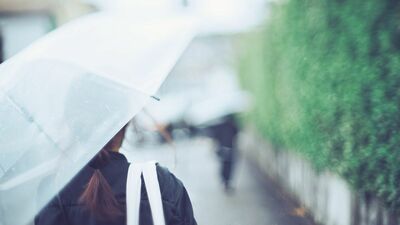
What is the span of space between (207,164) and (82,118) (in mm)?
7195

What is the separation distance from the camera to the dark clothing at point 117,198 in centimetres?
183

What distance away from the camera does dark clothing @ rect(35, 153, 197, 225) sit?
6.02 feet

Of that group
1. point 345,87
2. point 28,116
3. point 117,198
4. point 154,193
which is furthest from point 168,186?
point 345,87

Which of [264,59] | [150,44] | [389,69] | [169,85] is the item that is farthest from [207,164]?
[169,85]

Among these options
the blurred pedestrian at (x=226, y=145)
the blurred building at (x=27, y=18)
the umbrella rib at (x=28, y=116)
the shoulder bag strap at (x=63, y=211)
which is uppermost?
the blurred building at (x=27, y=18)

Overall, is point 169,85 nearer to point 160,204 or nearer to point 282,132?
point 282,132

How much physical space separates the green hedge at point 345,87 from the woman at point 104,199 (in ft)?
6.76

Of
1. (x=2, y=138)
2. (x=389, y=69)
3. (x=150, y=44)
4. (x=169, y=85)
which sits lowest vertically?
(x=2, y=138)

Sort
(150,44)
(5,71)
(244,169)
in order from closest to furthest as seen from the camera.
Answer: (5,71) → (150,44) → (244,169)

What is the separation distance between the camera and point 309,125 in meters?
4.56

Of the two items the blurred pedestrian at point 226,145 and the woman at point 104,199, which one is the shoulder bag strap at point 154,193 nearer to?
the woman at point 104,199

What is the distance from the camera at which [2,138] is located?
6.35ft

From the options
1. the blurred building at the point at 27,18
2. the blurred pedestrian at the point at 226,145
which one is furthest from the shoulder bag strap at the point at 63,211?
the blurred building at the point at 27,18

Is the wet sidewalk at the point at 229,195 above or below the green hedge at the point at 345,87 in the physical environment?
below
